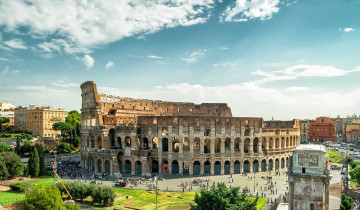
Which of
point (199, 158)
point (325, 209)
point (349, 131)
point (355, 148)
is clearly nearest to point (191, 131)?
point (199, 158)

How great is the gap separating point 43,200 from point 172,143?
32869 millimetres

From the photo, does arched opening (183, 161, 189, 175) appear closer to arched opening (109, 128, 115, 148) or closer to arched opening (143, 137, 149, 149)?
arched opening (143, 137, 149, 149)

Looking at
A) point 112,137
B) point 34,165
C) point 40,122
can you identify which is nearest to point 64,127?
point 40,122

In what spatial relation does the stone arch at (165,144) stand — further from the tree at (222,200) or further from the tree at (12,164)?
the tree at (222,200)

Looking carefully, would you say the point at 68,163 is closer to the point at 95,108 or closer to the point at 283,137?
the point at 95,108

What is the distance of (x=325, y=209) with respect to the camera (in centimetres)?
2464

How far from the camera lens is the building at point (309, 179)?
24297mm

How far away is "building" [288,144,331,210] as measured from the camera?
2430 cm

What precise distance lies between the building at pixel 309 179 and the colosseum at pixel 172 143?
2989 centimetres

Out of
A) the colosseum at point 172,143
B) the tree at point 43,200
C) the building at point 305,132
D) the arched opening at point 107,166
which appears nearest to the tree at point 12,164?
the colosseum at point 172,143

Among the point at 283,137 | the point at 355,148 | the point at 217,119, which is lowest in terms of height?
the point at 355,148

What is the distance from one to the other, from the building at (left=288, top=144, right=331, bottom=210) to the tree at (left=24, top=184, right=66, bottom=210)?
21809mm

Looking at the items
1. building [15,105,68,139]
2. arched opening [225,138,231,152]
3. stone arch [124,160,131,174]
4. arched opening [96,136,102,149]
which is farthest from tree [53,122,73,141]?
arched opening [225,138,231,152]

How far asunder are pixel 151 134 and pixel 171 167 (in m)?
7.60
